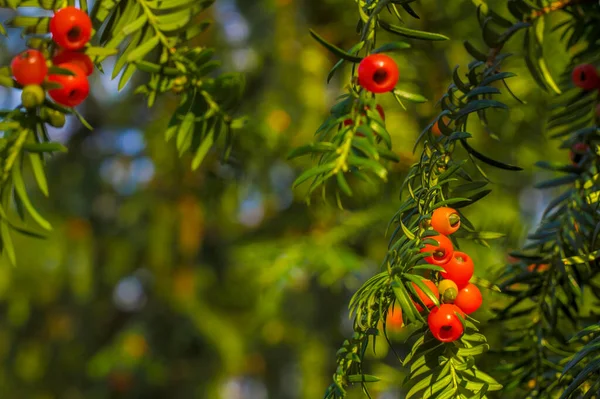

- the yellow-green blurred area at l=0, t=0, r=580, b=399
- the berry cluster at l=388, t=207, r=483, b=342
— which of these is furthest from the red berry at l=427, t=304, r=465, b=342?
the yellow-green blurred area at l=0, t=0, r=580, b=399

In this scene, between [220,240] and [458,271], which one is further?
[220,240]

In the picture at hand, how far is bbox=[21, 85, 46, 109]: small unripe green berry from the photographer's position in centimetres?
44

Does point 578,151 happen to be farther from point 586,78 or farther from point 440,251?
point 440,251

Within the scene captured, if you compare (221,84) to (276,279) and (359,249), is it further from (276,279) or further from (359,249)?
(359,249)

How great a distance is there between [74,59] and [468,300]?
32 centimetres

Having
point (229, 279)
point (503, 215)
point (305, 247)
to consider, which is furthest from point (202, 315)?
point (503, 215)

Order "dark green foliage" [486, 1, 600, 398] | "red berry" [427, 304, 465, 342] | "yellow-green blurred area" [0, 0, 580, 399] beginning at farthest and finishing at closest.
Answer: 1. "yellow-green blurred area" [0, 0, 580, 399]
2. "dark green foliage" [486, 1, 600, 398]
3. "red berry" [427, 304, 465, 342]

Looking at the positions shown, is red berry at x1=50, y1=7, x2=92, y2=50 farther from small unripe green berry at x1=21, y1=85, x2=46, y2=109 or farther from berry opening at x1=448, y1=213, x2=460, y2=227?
berry opening at x1=448, y1=213, x2=460, y2=227

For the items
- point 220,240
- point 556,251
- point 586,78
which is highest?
point 586,78

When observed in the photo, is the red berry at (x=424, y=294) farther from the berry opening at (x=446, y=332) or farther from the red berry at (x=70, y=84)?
the red berry at (x=70, y=84)

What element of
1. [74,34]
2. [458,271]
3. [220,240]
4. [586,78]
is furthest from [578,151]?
[220,240]

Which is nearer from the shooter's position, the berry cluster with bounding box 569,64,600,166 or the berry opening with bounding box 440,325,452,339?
the berry opening with bounding box 440,325,452,339

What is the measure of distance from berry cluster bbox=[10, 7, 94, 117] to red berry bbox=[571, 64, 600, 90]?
0.38m

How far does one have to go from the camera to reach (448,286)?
1.28 ft
